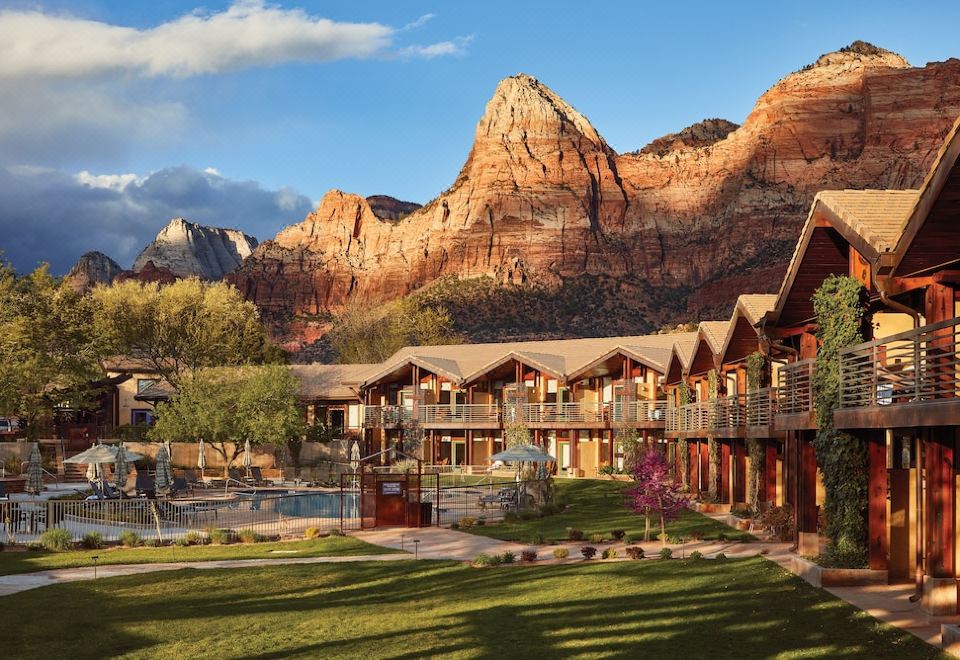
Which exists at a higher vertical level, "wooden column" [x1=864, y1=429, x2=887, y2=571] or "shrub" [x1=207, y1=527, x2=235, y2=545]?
"wooden column" [x1=864, y1=429, x2=887, y2=571]

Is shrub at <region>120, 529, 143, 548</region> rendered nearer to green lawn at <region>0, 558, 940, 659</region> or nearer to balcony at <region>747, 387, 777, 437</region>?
green lawn at <region>0, 558, 940, 659</region>

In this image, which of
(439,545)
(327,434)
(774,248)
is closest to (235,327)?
(327,434)

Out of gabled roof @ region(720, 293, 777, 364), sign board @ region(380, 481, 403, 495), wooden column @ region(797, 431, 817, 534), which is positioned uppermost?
gabled roof @ region(720, 293, 777, 364)

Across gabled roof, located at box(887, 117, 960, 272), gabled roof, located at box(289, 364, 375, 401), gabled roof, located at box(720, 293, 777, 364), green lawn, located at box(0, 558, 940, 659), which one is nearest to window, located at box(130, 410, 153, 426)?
gabled roof, located at box(289, 364, 375, 401)

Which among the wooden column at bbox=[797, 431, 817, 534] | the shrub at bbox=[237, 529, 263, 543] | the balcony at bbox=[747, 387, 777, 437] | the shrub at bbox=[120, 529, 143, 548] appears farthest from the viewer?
the shrub at bbox=[237, 529, 263, 543]

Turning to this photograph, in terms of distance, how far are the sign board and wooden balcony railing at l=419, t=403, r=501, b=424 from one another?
97.1ft

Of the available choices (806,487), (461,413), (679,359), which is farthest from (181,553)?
(461,413)

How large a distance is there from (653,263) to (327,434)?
10723 cm

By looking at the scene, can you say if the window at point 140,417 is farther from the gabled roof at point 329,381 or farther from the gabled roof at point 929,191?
the gabled roof at point 929,191

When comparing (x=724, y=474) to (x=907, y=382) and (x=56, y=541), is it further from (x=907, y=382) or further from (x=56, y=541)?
(x=907, y=382)

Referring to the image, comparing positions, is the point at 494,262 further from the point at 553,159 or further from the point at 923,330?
the point at 923,330

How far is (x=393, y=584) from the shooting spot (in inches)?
802

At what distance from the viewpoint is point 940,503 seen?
14.9m

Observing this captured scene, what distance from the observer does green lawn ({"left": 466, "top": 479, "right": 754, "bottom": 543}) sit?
2780 cm
